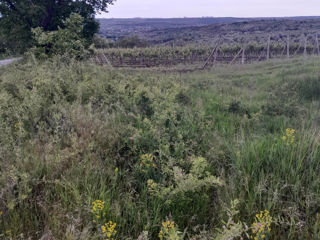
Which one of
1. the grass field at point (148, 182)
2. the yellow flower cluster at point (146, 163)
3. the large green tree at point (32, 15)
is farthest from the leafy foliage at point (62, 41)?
the large green tree at point (32, 15)

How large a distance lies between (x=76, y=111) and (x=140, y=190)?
1680 millimetres

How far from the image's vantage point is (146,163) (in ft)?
8.73

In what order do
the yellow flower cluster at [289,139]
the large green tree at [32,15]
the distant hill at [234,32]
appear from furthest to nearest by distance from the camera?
1. the distant hill at [234,32]
2. the large green tree at [32,15]
3. the yellow flower cluster at [289,139]

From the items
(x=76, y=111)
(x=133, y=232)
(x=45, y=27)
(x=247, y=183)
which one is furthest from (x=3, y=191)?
(x=45, y=27)

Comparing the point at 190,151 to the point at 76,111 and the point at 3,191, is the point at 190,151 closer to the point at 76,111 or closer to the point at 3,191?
the point at 76,111

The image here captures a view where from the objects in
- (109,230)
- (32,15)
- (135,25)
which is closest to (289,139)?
(109,230)

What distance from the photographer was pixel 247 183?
2361mm

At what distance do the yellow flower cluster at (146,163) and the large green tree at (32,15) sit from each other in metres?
15.8

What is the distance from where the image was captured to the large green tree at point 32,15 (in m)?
15.6

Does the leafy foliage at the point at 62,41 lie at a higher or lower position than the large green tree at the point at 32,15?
lower

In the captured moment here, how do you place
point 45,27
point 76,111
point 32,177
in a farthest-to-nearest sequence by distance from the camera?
point 45,27
point 76,111
point 32,177

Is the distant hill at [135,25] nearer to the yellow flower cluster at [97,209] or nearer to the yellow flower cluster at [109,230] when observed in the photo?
the yellow flower cluster at [97,209]

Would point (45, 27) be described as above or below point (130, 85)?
above

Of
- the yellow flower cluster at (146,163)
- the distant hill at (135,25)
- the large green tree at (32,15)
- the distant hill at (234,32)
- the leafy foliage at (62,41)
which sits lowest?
the yellow flower cluster at (146,163)
